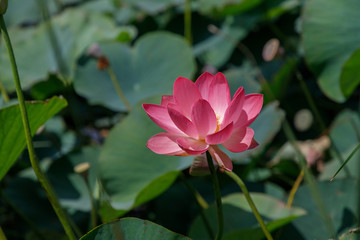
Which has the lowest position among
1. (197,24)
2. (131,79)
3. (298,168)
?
(298,168)

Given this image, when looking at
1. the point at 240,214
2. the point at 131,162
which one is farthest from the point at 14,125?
the point at 240,214

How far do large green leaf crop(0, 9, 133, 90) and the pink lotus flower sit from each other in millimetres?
1033

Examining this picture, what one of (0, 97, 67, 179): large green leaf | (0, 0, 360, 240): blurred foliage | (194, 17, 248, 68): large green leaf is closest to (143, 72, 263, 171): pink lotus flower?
(0, 0, 360, 240): blurred foliage

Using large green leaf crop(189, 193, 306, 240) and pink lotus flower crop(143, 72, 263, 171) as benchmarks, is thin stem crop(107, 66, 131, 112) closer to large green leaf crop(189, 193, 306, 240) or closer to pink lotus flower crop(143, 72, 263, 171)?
large green leaf crop(189, 193, 306, 240)

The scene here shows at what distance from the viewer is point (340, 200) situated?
3.12 feet

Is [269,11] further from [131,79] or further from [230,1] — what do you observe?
[131,79]

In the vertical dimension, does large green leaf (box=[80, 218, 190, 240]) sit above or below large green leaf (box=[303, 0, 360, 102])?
→ below

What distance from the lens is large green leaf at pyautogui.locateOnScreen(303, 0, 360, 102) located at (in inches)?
49.6

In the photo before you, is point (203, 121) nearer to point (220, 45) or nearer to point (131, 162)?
point (131, 162)

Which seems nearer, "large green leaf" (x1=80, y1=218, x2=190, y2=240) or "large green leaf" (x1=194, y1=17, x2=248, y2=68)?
"large green leaf" (x1=80, y1=218, x2=190, y2=240)

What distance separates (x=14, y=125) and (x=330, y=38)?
3.06 ft

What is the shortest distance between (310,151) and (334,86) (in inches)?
8.4

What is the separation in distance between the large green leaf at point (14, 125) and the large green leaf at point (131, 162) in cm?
26

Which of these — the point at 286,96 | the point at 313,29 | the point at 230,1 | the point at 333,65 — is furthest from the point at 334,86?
the point at 230,1
